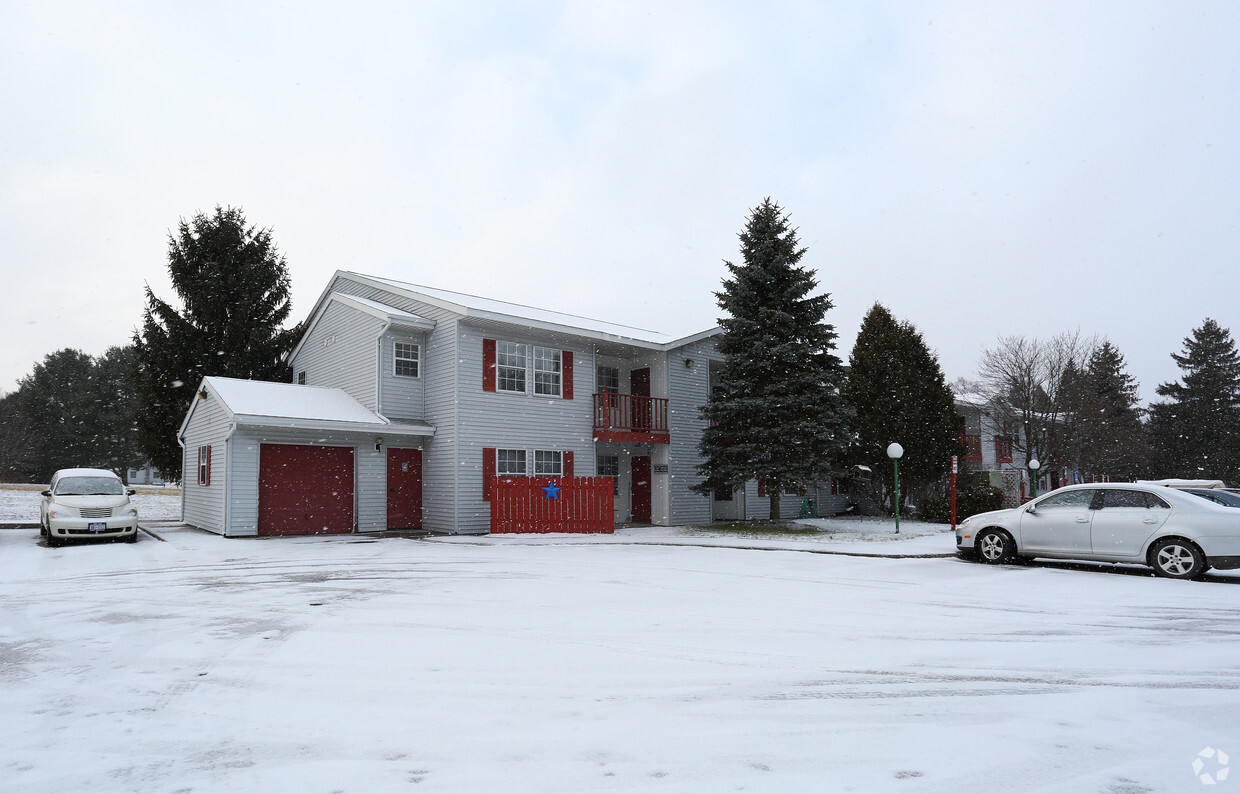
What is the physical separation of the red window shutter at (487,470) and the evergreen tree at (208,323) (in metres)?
14.1

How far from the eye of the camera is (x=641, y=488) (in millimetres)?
25312

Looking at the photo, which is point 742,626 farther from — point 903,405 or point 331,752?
point 903,405

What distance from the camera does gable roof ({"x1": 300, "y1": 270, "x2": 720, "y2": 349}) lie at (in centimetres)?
2055

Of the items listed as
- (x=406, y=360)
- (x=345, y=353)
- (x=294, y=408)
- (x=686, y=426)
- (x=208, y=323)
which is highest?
(x=208, y=323)

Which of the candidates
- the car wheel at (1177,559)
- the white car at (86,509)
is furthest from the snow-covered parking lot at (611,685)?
the white car at (86,509)

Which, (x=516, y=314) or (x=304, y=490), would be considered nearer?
(x=304, y=490)

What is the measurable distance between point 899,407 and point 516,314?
13.9m

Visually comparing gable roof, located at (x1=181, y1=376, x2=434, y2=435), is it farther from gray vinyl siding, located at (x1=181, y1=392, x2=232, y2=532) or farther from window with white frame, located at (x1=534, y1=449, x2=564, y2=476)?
window with white frame, located at (x1=534, y1=449, x2=564, y2=476)

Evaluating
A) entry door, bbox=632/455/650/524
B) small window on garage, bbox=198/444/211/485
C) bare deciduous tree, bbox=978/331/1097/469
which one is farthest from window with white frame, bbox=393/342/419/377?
bare deciduous tree, bbox=978/331/1097/469

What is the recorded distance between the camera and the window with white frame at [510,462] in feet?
69.5

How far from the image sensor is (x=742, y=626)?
764 cm

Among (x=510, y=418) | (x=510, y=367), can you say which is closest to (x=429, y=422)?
(x=510, y=418)

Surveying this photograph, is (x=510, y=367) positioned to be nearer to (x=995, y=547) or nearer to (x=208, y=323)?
(x=995, y=547)

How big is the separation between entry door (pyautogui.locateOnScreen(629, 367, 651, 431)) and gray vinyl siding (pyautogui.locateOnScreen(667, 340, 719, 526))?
2.44 ft
